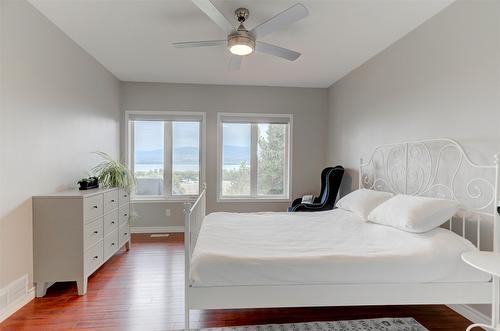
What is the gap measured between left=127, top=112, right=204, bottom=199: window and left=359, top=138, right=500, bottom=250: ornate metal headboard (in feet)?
9.55

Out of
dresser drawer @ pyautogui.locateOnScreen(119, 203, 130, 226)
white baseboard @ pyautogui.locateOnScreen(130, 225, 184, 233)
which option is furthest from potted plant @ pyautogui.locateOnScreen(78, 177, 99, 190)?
white baseboard @ pyautogui.locateOnScreen(130, 225, 184, 233)

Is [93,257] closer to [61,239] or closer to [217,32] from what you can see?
[61,239]

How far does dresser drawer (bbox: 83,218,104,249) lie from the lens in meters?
2.57

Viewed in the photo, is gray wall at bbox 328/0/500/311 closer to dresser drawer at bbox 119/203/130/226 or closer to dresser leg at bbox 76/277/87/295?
dresser drawer at bbox 119/203/130/226

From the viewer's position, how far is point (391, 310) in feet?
7.54

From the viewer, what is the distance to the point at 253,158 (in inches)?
197

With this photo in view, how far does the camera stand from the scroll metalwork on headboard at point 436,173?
2.04 meters

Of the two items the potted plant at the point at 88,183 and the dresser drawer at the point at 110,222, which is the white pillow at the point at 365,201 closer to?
the dresser drawer at the point at 110,222

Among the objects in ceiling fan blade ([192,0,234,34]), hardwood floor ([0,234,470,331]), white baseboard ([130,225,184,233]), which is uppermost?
ceiling fan blade ([192,0,234,34])

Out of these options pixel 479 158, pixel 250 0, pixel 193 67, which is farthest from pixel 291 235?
pixel 193 67

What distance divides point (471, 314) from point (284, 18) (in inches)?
106

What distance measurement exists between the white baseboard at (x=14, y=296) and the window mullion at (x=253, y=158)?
3304 mm

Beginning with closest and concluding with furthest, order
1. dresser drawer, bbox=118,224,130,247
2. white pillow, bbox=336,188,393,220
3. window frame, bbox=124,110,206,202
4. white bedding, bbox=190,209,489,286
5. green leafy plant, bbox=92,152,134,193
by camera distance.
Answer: white bedding, bbox=190,209,489,286
white pillow, bbox=336,188,393,220
green leafy plant, bbox=92,152,134,193
dresser drawer, bbox=118,224,130,247
window frame, bbox=124,110,206,202

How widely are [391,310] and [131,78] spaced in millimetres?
4567
